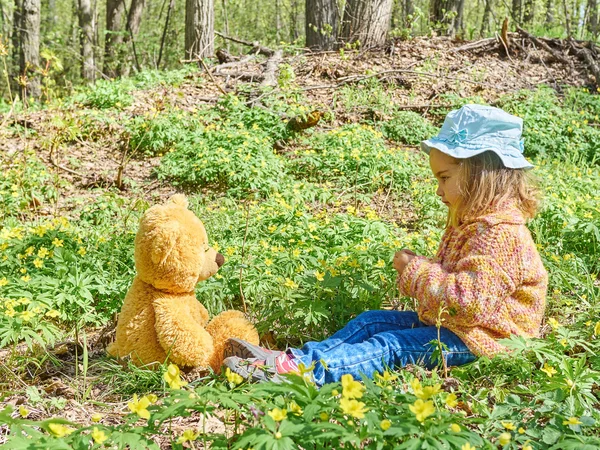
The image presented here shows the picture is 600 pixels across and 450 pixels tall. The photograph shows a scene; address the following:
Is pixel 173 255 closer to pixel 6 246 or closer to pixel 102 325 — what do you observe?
pixel 102 325

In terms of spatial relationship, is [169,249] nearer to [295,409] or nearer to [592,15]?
[295,409]

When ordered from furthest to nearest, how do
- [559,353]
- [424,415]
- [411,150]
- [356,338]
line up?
[411,150] < [356,338] < [559,353] < [424,415]

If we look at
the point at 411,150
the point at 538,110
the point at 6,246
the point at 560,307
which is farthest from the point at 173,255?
the point at 538,110

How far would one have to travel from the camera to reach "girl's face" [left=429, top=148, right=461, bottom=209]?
98.9 inches

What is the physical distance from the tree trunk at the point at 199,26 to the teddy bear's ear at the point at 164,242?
751cm

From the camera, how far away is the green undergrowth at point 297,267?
1481 millimetres

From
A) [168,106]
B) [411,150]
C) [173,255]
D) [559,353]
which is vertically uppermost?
[168,106]

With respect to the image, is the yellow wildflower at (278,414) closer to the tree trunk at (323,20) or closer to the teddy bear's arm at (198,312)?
the teddy bear's arm at (198,312)

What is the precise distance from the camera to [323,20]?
348 inches

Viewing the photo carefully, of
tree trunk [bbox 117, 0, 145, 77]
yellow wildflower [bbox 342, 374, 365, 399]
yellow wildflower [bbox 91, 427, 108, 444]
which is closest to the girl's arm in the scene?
yellow wildflower [bbox 342, 374, 365, 399]

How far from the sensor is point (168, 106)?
677 cm

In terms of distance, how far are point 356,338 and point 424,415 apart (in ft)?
4.05

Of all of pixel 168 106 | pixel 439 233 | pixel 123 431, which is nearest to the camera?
pixel 123 431

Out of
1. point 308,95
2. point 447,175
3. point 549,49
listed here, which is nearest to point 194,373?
point 447,175
